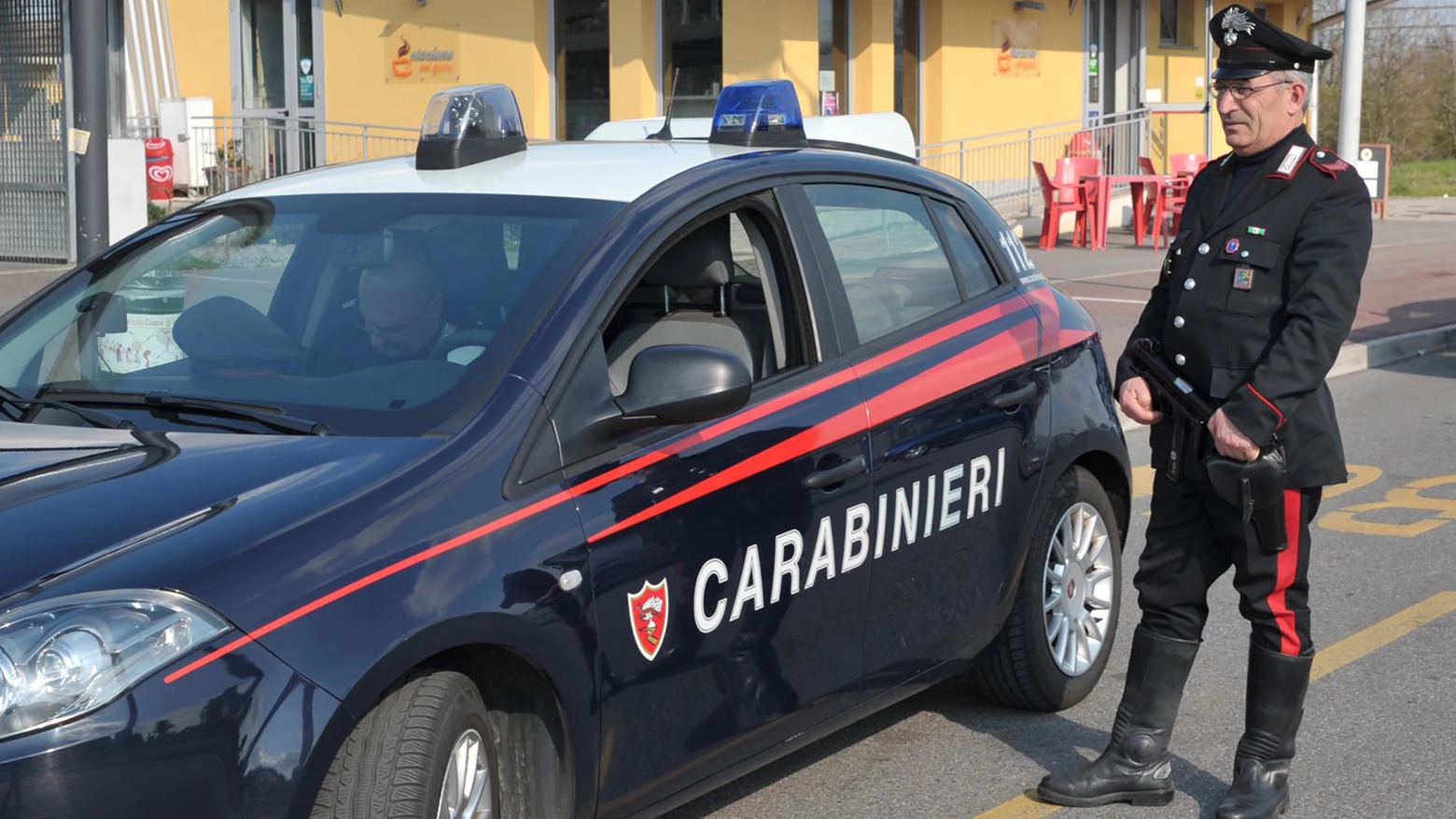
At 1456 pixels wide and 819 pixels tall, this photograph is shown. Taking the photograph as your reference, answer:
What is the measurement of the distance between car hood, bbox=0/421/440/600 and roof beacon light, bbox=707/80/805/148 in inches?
64.8

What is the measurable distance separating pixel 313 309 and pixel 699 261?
2.94ft

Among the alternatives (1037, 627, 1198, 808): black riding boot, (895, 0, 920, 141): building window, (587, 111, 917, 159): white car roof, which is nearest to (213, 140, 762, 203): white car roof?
(1037, 627, 1198, 808): black riding boot

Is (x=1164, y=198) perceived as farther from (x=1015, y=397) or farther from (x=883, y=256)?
(x=883, y=256)

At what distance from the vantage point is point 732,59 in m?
21.5

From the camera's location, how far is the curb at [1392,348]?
1263cm

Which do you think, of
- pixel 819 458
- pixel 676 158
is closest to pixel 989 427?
pixel 819 458

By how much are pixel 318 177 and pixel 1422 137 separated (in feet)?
143

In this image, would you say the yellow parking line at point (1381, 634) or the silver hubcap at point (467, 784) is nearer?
the silver hubcap at point (467, 784)

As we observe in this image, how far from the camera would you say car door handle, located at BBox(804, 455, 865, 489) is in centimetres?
384

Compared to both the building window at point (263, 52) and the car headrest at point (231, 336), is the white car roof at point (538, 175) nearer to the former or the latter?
the car headrest at point (231, 336)

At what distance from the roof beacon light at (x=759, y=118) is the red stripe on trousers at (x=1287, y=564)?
5.09ft

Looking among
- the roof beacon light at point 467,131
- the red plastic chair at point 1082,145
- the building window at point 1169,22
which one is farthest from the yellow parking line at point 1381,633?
the building window at point 1169,22

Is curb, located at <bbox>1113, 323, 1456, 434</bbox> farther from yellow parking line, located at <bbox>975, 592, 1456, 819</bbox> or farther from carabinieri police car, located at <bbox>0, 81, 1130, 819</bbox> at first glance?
carabinieri police car, located at <bbox>0, 81, 1130, 819</bbox>

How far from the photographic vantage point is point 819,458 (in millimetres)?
3879
